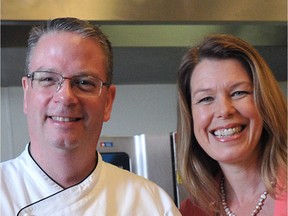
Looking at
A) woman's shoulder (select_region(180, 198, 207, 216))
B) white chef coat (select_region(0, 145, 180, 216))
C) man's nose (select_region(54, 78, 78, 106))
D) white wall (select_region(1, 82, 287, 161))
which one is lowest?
woman's shoulder (select_region(180, 198, 207, 216))

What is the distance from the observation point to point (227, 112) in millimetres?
1146

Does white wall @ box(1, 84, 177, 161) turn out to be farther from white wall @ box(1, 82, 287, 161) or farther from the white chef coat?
the white chef coat

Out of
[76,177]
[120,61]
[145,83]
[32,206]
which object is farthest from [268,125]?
[145,83]

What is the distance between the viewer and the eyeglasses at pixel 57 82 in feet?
3.07

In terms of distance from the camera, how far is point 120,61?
177 cm

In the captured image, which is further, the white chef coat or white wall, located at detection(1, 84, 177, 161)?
white wall, located at detection(1, 84, 177, 161)

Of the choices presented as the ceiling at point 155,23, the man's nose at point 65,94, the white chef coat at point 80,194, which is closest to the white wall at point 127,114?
the ceiling at point 155,23

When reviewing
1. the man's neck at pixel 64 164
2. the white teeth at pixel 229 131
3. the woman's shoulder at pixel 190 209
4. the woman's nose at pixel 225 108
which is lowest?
the woman's shoulder at pixel 190 209

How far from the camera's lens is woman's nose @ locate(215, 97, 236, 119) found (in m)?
1.15

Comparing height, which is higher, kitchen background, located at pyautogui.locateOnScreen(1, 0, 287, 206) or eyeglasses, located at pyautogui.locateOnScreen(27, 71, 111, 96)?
kitchen background, located at pyautogui.locateOnScreen(1, 0, 287, 206)

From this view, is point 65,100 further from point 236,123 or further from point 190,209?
point 190,209

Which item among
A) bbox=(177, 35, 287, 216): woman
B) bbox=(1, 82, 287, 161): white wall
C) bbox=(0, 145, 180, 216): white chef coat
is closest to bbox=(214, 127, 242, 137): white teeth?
bbox=(177, 35, 287, 216): woman

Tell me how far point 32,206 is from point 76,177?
105 millimetres

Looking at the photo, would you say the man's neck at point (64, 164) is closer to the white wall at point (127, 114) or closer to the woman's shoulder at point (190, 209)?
the woman's shoulder at point (190, 209)
